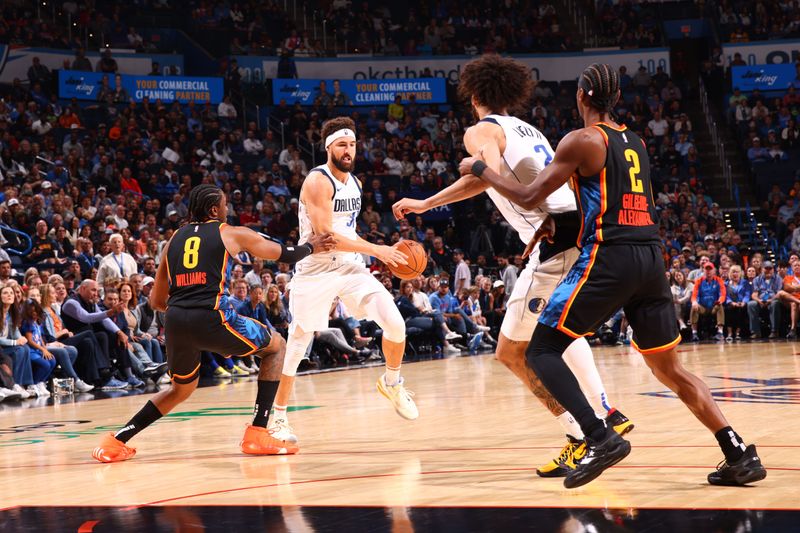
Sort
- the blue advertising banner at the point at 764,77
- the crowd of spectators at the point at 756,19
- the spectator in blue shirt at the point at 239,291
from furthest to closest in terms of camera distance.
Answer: the crowd of spectators at the point at 756,19 → the blue advertising banner at the point at 764,77 → the spectator in blue shirt at the point at 239,291

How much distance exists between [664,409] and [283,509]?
4.06 meters

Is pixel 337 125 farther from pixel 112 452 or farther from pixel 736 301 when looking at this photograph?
Answer: pixel 736 301

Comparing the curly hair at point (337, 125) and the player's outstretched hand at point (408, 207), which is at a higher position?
the curly hair at point (337, 125)

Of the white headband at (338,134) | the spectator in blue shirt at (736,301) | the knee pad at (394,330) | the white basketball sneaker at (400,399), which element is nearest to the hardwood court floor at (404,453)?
the white basketball sneaker at (400,399)

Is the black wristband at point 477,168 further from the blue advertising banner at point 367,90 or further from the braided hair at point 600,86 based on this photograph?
the blue advertising banner at point 367,90

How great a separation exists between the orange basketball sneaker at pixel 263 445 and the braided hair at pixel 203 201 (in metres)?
1.39

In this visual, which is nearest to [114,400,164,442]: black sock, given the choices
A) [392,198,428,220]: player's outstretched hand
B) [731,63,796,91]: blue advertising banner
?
[392,198,428,220]: player's outstretched hand

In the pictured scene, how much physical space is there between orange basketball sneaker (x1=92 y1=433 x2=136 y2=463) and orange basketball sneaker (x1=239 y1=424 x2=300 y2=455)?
709mm

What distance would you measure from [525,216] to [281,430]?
226 centimetres

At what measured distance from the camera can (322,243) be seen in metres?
6.55

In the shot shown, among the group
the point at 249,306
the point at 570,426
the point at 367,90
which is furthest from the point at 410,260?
the point at 367,90

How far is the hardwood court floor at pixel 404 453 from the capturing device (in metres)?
4.68

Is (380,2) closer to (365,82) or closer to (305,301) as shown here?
(365,82)

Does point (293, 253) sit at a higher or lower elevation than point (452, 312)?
higher
